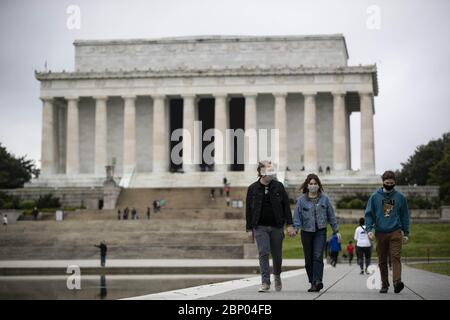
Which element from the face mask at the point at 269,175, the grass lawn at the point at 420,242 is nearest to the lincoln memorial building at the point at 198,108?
the grass lawn at the point at 420,242

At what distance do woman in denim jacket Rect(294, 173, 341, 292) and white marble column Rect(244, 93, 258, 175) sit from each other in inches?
2866

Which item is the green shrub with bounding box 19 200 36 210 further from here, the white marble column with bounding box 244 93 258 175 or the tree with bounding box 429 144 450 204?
the tree with bounding box 429 144 450 204

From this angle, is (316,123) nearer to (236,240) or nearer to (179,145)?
(179,145)

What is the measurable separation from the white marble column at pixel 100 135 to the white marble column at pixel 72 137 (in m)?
2.36

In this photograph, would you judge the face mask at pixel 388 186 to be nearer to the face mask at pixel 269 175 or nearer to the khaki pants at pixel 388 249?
the khaki pants at pixel 388 249

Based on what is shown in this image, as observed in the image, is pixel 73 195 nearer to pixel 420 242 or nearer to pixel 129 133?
pixel 129 133

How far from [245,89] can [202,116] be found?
1202cm

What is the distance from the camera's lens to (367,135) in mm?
92750

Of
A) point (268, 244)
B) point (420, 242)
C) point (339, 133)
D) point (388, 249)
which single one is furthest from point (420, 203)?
point (268, 244)

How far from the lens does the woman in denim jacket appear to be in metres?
18.9

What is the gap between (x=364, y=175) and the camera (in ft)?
296

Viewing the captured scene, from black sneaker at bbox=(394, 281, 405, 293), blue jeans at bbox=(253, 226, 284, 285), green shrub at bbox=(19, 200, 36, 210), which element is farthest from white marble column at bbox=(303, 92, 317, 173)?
black sneaker at bbox=(394, 281, 405, 293)

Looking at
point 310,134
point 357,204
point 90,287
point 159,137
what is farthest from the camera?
point 159,137

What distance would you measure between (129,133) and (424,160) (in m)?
47.3
